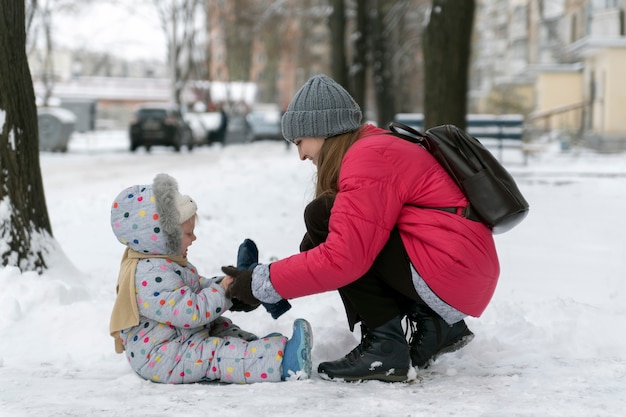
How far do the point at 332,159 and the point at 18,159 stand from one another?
2.61 metres

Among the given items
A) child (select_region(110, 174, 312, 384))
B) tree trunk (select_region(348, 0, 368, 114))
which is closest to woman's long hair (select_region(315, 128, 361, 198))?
child (select_region(110, 174, 312, 384))

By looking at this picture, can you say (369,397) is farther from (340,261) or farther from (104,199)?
(104,199)

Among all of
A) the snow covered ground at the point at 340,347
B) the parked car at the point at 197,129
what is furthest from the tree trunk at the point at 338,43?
the snow covered ground at the point at 340,347

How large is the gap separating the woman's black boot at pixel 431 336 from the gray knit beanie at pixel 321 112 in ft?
2.61

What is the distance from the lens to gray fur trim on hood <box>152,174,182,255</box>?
3756mm

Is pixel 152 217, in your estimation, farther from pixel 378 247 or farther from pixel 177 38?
pixel 177 38

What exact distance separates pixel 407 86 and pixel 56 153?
21.7 m

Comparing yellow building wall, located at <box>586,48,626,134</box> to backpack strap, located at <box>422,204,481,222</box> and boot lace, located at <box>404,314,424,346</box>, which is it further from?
backpack strap, located at <box>422,204,481,222</box>

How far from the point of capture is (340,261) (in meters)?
3.43

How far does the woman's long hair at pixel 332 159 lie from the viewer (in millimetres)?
3697

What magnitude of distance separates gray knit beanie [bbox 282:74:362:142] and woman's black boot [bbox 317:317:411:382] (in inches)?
31.4

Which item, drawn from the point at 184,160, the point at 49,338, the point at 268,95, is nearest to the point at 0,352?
the point at 49,338

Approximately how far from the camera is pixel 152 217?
148 inches

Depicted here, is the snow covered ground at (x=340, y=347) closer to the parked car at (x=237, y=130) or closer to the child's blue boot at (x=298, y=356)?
the child's blue boot at (x=298, y=356)
